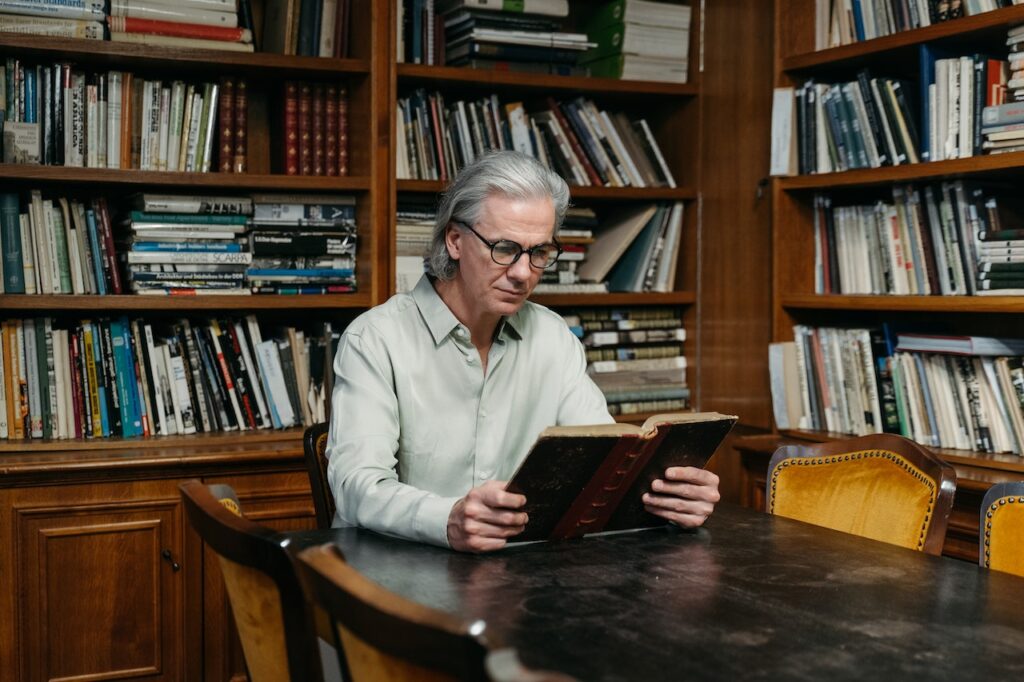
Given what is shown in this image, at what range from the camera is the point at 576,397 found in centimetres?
222

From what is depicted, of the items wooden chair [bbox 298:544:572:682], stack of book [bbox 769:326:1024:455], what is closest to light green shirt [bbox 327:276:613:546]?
wooden chair [bbox 298:544:572:682]

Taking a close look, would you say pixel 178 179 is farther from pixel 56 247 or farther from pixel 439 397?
pixel 439 397

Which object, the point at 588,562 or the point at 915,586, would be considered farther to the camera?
the point at 588,562

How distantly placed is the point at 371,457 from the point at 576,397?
521 mm

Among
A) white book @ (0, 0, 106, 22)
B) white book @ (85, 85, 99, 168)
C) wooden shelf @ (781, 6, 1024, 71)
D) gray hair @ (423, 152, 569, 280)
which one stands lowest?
gray hair @ (423, 152, 569, 280)

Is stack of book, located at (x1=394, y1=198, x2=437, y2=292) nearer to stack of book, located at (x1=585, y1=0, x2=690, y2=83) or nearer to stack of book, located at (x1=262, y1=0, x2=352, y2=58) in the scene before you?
stack of book, located at (x1=262, y1=0, x2=352, y2=58)

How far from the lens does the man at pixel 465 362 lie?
76.8 inches

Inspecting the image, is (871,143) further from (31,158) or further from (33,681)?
(33,681)

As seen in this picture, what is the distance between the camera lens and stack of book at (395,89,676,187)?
3.23 m

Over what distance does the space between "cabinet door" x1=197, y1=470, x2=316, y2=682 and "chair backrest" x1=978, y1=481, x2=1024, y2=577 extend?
1734 mm

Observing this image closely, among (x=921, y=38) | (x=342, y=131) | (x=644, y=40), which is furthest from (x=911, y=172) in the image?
(x=342, y=131)

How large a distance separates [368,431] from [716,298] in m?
1.88

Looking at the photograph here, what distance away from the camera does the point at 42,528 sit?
2693mm

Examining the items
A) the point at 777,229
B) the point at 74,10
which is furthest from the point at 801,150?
the point at 74,10
